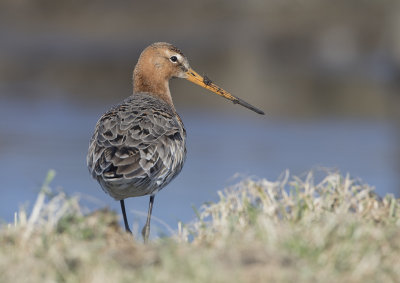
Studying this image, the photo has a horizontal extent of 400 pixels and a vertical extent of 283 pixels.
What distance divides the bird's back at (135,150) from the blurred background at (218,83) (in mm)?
681

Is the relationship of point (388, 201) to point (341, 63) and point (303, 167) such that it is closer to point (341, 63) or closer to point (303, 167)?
point (303, 167)

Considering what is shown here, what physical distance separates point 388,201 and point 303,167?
A: 8238 millimetres

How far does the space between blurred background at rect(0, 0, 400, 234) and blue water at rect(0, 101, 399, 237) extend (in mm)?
36

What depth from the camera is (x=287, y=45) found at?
26.3m

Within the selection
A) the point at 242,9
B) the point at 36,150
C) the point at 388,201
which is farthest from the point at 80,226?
the point at 242,9

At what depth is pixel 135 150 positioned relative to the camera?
6383 millimetres

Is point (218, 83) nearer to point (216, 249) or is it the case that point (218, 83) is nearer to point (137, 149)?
point (137, 149)

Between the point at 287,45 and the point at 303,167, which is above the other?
the point at 287,45

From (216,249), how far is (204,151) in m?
11.1

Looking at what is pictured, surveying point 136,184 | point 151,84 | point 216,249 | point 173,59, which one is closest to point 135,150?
point 136,184

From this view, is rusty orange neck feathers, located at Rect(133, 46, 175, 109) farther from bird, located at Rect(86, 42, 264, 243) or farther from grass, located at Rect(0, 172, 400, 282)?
grass, located at Rect(0, 172, 400, 282)

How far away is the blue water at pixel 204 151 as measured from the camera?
39.4 ft

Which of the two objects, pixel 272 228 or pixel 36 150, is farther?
pixel 36 150

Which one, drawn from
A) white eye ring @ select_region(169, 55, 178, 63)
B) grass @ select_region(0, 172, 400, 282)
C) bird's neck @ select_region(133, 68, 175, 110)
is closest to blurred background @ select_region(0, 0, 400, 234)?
bird's neck @ select_region(133, 68, 175, 110)
